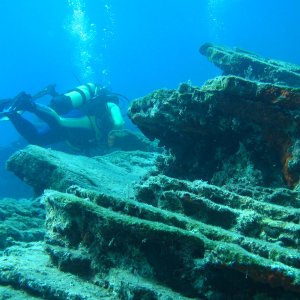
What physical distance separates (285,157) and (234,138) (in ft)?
2.61

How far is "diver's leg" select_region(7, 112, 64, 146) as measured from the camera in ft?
35.4

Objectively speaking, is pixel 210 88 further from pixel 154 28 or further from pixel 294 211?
pixel 154 28

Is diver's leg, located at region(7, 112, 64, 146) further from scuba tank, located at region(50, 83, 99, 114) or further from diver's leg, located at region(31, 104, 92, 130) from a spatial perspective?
scuba tank, located at region(50, 83, 99, 114)

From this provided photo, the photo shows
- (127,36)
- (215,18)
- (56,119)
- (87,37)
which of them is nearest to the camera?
(56,119)

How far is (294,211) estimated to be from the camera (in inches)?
117

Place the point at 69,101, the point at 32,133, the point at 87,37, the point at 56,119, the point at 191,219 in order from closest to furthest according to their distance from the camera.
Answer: the point at 191,219 → the point at 56,119 → the point at 32,133 → the point at 69,101 → the point at 87,37

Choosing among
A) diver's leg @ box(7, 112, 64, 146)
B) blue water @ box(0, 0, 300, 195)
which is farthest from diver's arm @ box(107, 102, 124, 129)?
blue water @ box(0, 0, 300, 195)

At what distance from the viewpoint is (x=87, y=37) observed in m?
102

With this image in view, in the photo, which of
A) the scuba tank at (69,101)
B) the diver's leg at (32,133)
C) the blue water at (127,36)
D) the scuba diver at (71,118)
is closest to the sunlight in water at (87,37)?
the blue water at (127,36)

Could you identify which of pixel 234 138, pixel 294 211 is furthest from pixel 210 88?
pixel 294 211

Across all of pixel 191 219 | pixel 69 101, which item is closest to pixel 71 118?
pixel 69 101

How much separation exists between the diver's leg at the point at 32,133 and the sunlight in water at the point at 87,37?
8543 cm

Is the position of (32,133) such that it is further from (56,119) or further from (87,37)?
(87,37)

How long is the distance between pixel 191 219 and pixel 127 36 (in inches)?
4971
